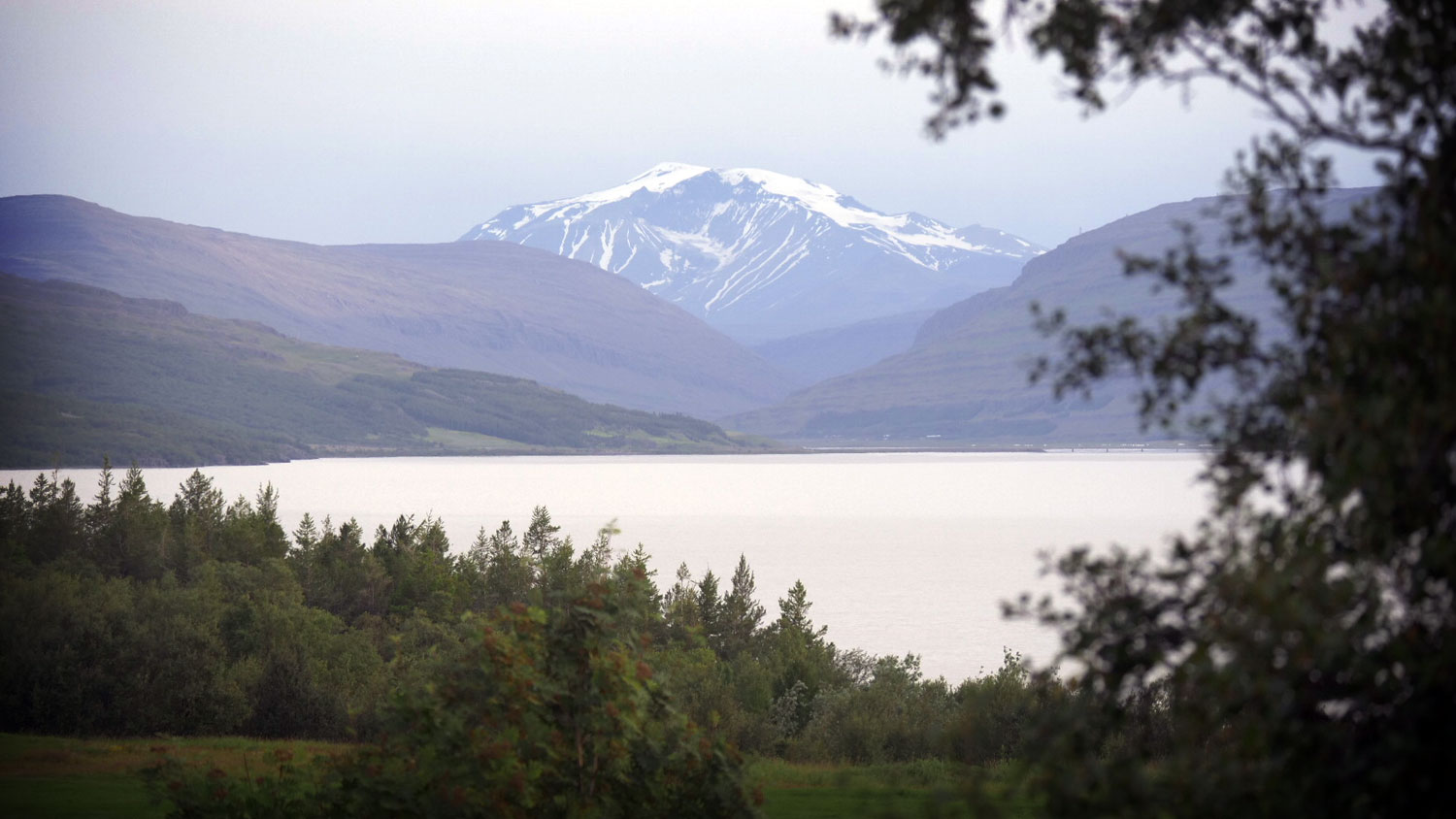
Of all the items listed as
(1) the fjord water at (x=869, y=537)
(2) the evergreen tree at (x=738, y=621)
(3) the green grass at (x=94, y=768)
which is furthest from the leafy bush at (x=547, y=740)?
(1) the fjord water at (x=869, y=537)

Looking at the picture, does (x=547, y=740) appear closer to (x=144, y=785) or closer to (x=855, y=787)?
(x=144, y=785)

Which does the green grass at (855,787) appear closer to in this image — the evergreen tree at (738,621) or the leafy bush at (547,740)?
the leafy bush at (547,740)

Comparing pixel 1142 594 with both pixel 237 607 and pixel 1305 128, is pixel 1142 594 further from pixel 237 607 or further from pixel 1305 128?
pixel 237 607

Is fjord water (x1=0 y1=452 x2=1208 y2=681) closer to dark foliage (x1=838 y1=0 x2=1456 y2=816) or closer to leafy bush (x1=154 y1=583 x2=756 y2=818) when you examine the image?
leafy bush (x1=154 y1=583 x2=756 y2=818)

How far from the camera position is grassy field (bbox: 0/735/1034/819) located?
1908cm

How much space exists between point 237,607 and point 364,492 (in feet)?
496

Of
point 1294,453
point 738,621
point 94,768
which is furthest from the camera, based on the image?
point 738,621

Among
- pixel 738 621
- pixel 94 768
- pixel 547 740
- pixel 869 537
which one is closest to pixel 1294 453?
pixel 547 740

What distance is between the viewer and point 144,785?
1778 cm

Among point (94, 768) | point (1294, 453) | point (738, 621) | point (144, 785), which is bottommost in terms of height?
point (738, 621)

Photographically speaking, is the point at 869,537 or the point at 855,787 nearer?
the point at 855,787

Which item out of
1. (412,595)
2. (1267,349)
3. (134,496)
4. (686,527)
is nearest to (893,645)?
(412,595)

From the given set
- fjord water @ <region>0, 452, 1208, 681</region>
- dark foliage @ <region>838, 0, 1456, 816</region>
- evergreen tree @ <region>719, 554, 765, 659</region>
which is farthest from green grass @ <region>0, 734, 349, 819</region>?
fjord water @ <region>0, 452, 1208, 681</region>

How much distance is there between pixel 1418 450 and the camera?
22.0 feet
